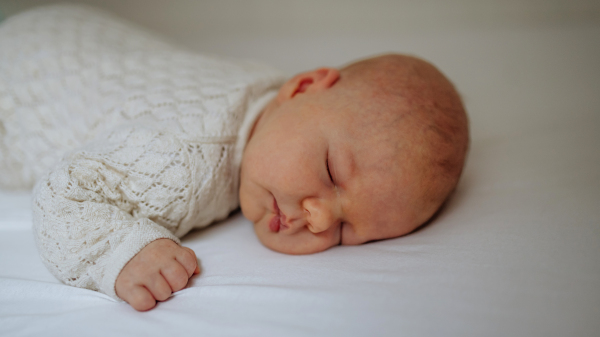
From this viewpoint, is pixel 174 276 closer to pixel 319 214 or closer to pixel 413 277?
pixel 319 214

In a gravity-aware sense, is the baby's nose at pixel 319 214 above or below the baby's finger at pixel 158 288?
above

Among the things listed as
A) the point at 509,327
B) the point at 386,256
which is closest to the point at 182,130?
the point at 386,256

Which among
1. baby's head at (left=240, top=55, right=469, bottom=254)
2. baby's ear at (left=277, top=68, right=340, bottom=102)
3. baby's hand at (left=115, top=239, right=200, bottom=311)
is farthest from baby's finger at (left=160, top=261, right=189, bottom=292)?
baby's ear at (left=277, top=68, right=340, bottom=102)

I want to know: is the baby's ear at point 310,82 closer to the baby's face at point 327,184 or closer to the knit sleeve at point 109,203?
the baby's face at point 327,184

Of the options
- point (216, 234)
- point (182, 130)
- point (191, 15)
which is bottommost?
point (216, 234)

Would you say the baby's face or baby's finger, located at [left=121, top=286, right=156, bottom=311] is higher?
the baby's face

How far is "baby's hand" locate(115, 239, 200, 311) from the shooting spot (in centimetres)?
66

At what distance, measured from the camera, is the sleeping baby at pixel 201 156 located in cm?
73

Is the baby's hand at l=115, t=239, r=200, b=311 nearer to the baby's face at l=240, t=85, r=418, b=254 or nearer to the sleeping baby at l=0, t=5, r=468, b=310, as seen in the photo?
the sleeping baby at l=0, t=5, r=468, b=310

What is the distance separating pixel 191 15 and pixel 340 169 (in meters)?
1.49

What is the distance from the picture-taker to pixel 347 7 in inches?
74.0

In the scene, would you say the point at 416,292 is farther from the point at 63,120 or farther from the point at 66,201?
the point at 63,120

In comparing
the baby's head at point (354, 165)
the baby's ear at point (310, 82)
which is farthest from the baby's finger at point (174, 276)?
the baby's ear at point (310, 82)

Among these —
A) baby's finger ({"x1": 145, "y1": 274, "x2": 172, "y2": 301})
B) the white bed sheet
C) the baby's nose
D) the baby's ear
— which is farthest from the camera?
the baby's ear
